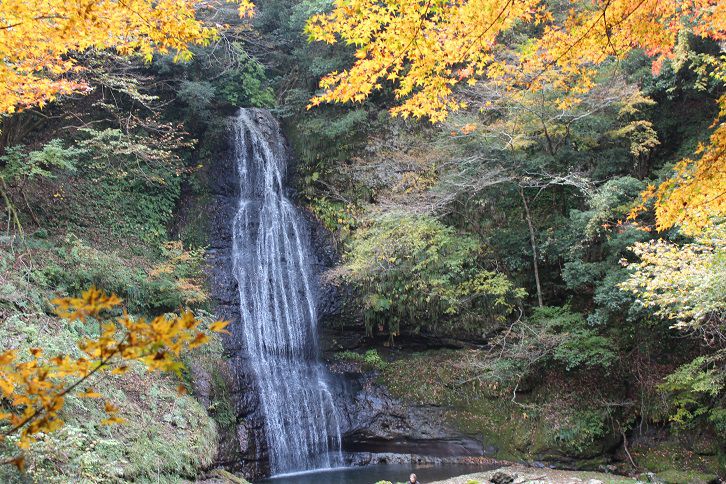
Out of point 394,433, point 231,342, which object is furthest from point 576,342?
point 231,342

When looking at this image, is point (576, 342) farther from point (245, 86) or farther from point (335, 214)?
point (245, 86)

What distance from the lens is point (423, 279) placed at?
12.3 m

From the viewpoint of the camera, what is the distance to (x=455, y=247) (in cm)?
1230

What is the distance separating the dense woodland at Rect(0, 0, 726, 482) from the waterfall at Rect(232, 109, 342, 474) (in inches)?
33.9

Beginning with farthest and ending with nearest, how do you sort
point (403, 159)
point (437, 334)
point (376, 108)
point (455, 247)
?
point (376, 108) < point (403, 159) < point (437, 334) < point (455, 247)

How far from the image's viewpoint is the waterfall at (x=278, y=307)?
1136 centimetres

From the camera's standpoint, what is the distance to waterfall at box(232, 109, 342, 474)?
11.4 meters

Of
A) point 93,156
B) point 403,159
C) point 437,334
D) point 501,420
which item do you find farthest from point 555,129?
point 93,156

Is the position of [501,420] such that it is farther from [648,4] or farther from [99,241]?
[99,241]

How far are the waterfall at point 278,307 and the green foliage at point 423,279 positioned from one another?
1906 mm

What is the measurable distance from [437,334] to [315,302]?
3.51 m

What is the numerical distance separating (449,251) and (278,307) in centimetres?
486

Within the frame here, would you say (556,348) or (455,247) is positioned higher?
(455,247)

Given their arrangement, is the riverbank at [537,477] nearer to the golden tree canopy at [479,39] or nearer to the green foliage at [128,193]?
the golden tree canopy at [479,39]
